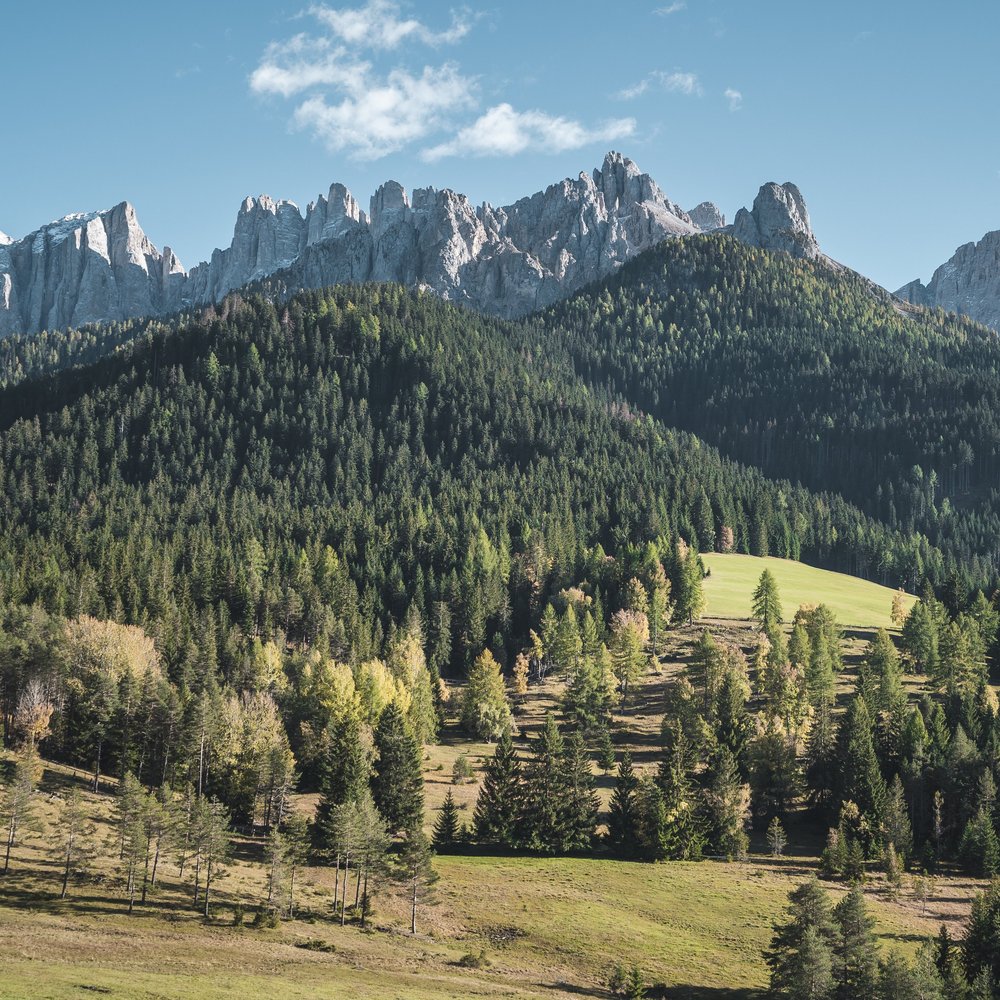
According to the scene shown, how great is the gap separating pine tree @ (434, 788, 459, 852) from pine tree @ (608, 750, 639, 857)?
1506cm

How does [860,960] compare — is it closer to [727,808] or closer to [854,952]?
[854,952]

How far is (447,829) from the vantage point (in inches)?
3733

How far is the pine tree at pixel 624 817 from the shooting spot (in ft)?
316

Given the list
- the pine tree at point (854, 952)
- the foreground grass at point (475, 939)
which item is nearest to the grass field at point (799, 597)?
the foreground grass at point (475, 939)

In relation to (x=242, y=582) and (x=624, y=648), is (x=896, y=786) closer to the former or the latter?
(x=624, y=648)

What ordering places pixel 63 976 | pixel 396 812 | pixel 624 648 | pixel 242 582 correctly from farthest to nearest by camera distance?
pixel 242 582, pixel 624 648, pixel 396 812, pixel 63 976

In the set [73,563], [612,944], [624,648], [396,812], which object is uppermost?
[73,563]

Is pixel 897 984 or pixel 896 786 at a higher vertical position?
pixel 896 786

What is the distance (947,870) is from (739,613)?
252 feet

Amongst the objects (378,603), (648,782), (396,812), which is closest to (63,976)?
(396,812)

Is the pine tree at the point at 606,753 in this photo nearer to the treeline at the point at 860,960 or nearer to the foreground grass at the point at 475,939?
the foreground grass at the point at 475,939

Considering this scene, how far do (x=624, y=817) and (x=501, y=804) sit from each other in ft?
39.2

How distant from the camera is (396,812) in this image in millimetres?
93250

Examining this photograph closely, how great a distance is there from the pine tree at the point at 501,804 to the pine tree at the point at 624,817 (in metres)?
9.13
